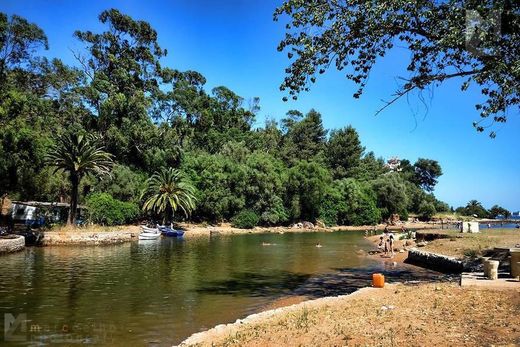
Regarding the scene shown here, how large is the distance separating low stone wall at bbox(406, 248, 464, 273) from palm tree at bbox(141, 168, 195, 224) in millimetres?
39015

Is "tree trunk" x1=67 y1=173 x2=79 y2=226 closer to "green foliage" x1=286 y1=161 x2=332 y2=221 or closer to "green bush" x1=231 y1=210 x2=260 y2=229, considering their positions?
"green bush" x1=231 y1=210 x2=260 y2=229

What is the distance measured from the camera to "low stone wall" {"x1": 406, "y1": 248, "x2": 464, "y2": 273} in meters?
27.4

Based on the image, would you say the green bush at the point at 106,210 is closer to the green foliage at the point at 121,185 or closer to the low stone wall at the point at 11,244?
the green foliage at the point at 121,185

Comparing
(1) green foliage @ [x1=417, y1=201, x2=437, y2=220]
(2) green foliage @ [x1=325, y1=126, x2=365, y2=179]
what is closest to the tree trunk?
(2) green foliage @ [x1=325, y1=126, x2=365, y2=179]

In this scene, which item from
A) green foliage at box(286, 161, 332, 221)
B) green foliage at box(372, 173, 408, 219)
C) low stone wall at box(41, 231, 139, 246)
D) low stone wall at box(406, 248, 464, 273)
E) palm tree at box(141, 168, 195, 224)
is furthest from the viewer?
green foliage at box(372, 173, 408, 219)

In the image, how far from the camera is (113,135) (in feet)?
225

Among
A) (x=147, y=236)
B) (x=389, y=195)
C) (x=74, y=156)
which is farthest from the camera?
(x=389, y=195)

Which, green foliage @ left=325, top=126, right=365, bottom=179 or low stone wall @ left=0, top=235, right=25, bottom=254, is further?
green foliage @ left=325, top=126, right=365, bottom=179

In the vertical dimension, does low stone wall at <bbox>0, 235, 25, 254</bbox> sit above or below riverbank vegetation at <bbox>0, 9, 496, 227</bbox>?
below

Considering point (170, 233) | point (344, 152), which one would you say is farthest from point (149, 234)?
point (344, 152)

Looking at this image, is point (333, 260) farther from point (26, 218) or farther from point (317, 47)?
point (26, 218)

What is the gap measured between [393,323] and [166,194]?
56.0 m

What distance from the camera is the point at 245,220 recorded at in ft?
253

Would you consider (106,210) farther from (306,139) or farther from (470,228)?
(306,139)
